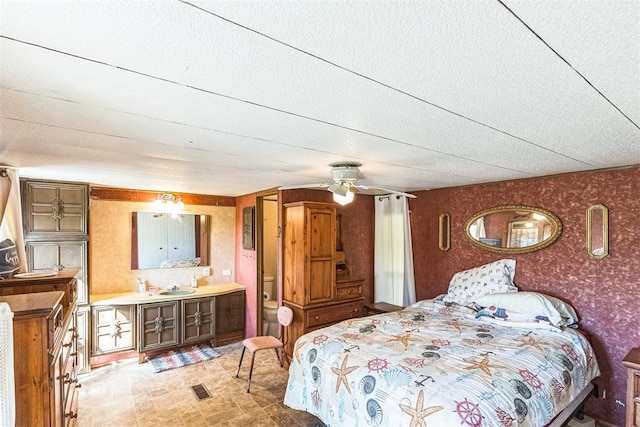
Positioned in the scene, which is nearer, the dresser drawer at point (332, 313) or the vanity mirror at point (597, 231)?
the vanity mirror at point (597, 231)

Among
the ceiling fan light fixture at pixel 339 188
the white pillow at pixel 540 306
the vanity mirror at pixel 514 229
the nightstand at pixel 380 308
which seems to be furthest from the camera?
the nightstand at pixel 380 308

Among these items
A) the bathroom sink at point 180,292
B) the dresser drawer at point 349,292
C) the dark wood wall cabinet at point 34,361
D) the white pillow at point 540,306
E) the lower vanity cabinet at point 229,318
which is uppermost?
the dark wood wall cabinet at point 34,361

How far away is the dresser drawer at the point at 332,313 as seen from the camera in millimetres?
3891

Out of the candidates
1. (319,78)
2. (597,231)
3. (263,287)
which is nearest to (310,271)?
(263,287)

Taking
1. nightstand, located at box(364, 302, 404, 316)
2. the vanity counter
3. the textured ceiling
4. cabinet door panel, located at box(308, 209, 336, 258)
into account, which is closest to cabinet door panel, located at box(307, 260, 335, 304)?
cabinet door panel, located at box(308, 209, 336, 258)

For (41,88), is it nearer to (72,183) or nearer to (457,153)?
(457,153)

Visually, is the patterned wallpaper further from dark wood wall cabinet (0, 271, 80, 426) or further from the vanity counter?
dark wood wall cabinet (0, 271, 80, 426)

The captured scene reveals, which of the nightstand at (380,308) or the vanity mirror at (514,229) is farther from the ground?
the vanity mirror at (514,229)

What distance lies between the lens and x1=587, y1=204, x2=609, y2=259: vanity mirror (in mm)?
2947

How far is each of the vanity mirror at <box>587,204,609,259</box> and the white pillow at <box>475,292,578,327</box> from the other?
55 centimetres

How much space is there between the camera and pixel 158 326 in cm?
417

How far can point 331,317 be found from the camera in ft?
13.3

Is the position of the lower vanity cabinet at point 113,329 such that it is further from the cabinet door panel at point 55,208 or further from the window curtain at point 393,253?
the window curtain at point 393,253

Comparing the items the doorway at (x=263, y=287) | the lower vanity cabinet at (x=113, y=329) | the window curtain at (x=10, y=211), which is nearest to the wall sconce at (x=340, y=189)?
the doorway at (x=263, y=287)
